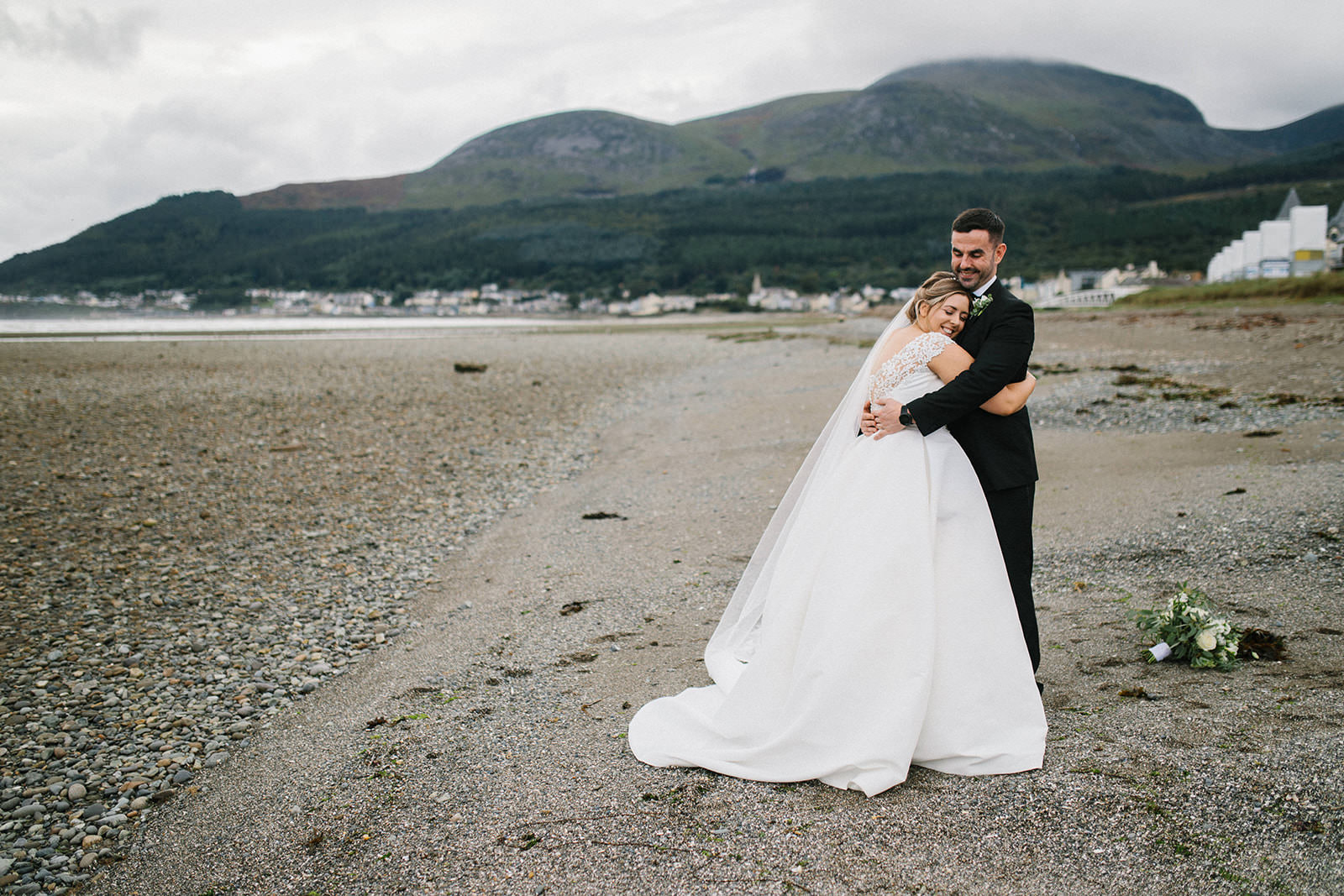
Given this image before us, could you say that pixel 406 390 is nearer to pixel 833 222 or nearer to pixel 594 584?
pixel 594 584

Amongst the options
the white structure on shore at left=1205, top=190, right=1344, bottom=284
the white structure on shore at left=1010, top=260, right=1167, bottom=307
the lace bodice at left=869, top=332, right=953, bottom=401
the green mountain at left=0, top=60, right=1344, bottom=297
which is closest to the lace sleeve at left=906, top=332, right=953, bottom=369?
the lace bodice at left=869, top=332, right=953, bottom=401

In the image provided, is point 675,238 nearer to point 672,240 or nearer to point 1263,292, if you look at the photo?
point 672,240

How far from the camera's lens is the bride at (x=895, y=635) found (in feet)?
11.9

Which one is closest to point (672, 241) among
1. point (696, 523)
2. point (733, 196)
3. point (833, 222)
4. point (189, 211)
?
point (833, 222)

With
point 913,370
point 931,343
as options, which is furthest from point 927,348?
point 913,370

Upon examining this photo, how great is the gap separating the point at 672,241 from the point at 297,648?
145342mm

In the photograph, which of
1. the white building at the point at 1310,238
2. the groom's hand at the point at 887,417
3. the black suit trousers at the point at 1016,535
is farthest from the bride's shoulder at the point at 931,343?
the white building at the point at 1310,238

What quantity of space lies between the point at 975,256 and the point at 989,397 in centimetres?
73

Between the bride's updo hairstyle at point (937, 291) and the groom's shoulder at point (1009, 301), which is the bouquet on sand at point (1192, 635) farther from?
the bride's updo hairstyle at point (937, 291)

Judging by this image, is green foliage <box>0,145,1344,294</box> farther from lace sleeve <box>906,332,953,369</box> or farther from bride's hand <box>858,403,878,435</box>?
bride's hand <box>858,403,878,435</box>

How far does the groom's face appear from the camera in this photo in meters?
3.91

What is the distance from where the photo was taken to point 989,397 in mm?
3770

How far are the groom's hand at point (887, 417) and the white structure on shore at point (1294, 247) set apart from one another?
4102cm

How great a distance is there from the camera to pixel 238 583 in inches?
305
